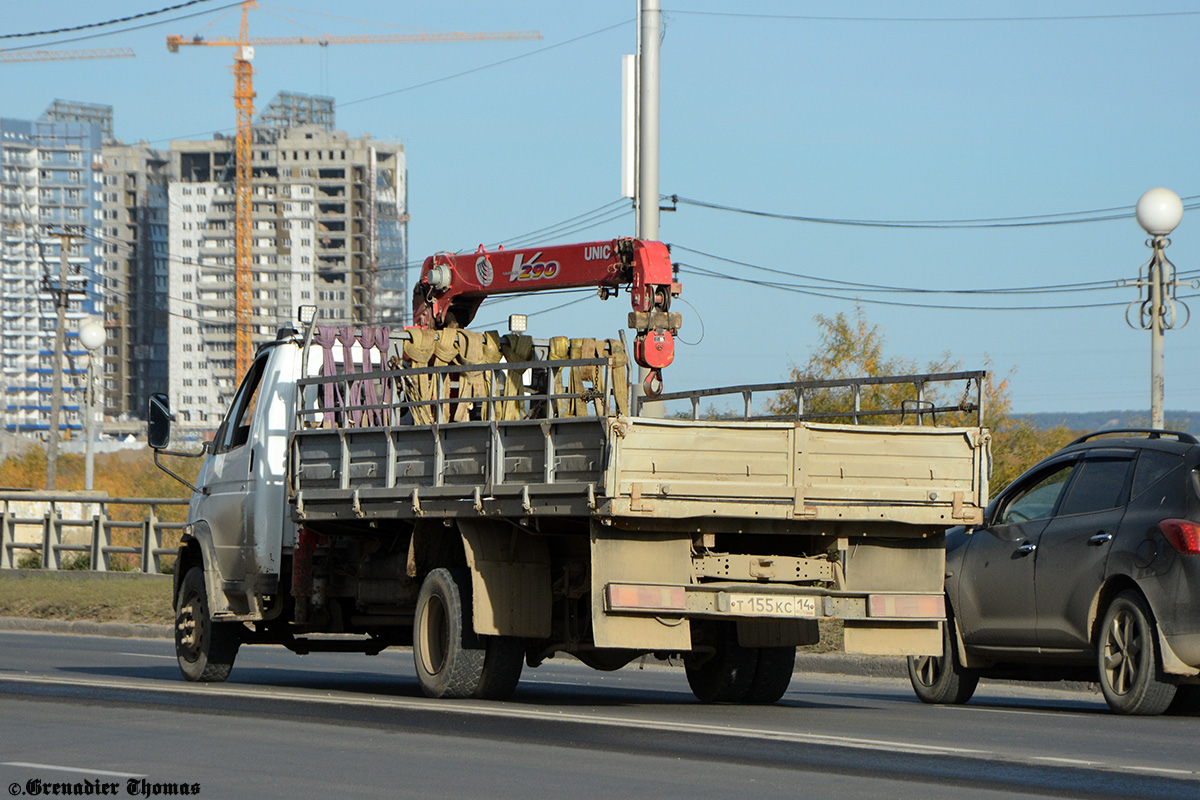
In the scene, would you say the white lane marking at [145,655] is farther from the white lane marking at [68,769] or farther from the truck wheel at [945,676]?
the white lane marking at [68,769]

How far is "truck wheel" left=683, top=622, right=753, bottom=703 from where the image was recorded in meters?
12.0

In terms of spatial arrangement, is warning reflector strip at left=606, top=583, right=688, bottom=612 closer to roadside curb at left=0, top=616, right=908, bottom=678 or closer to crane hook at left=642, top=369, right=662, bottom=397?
crane hook at left=642, top=369, right=662, bottom=397

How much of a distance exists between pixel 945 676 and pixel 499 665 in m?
3.28

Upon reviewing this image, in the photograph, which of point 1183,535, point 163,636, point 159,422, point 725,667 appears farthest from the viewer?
point 163,636

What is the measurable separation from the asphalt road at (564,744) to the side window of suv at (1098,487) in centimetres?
138

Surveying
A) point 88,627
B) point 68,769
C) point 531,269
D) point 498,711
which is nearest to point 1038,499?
point 498,711

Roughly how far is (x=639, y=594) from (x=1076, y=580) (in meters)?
3.09

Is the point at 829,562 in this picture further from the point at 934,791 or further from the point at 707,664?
the point at 934,791

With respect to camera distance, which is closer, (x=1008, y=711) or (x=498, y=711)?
(x=498, y=711)

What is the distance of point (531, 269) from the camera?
14.1 metres

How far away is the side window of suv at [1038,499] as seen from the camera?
38.7 feet

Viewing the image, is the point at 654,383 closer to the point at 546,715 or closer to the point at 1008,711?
the point at 546,715

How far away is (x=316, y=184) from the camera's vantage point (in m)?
198

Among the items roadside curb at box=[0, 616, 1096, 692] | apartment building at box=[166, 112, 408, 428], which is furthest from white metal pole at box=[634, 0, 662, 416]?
apartment building at box=[166, 112, 408, 428]
